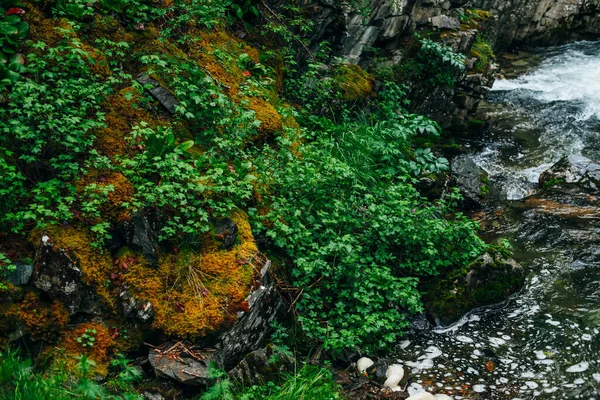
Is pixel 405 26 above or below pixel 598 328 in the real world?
above

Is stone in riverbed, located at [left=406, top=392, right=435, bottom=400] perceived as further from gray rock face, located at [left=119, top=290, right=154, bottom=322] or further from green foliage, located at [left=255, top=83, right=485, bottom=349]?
gray rock face, located at [left=119, top=290, right=154, bottom=322]

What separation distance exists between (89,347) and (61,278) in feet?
2.12

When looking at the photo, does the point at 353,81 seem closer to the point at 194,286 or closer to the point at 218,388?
the point at 194,286

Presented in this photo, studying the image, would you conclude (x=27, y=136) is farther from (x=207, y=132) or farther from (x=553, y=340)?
(x=553, y=340)

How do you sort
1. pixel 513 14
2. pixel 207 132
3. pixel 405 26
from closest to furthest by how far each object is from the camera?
pixel 207 132 < pixel 405 26 < pixel 513 14

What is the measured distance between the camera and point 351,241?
6.21 m

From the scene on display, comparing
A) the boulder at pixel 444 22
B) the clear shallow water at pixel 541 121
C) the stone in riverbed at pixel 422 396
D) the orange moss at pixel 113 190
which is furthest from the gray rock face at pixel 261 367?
the boulder at pixel 444 22

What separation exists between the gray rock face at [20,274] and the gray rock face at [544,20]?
1721 centimetres

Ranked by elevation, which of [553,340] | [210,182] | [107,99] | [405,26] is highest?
[405,26]

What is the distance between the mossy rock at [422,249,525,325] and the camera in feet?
22.6

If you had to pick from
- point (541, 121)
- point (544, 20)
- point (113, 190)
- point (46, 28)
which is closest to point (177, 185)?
point (113, 190)

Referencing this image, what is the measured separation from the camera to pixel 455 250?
7152 millimetres

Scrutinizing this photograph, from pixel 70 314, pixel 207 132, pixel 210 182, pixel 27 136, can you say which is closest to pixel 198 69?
pixel 207 132

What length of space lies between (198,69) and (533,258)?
562 cm
